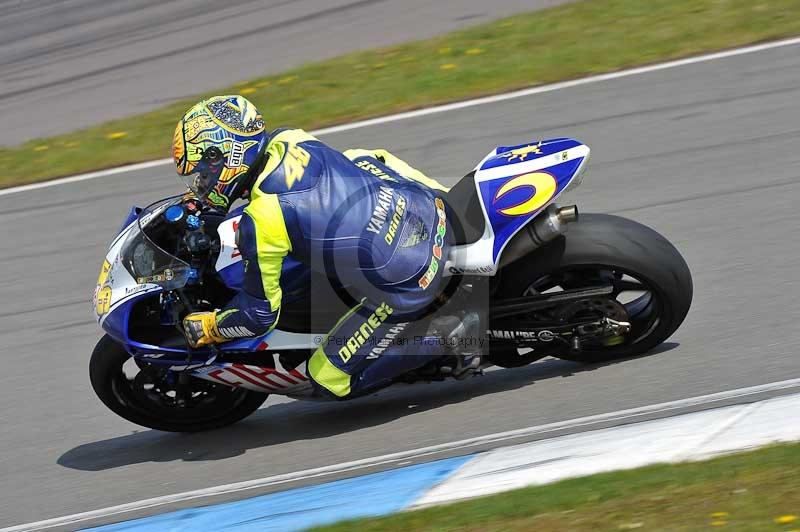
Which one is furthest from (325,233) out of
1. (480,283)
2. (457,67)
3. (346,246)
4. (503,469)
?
(457,67)

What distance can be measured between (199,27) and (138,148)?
4014 millimetres

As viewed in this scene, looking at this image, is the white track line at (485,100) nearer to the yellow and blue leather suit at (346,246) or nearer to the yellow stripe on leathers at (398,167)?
the yellow stripe on leathers at (398,167)

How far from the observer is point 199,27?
1366cm

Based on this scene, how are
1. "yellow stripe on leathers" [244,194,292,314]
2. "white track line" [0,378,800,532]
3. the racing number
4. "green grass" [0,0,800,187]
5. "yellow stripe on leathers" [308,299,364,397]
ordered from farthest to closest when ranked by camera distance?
"green grass" [0,0,800,187] → "yellow stripe on leathers" [308,299,364,397] → "white track line" [0,378,800,532] → the racing number → "yellow stripe on leathers" [244,194,292,314]

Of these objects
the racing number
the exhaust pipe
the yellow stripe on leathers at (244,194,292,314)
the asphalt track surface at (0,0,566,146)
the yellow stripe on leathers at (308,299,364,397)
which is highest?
the asphalt track surface at (0,0,566,146)

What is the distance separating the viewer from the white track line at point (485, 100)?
9.67 meters

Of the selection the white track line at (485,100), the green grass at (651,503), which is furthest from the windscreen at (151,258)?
the white track line at (485,100)

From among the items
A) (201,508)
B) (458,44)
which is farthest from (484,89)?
(201,508)

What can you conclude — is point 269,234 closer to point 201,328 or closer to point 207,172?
point 207,172

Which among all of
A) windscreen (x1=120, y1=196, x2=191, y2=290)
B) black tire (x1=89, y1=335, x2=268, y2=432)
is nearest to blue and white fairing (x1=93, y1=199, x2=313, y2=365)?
windscreen (x1=120, y1=196, x2=191, y2=290)

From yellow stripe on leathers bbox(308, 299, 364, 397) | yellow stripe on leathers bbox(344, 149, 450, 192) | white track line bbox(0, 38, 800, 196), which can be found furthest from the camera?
white track line bbox(0, 38, 800, 196)

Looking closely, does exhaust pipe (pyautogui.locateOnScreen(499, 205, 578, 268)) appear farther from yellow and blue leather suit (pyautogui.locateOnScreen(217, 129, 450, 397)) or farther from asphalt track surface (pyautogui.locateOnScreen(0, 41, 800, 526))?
asphalt track surface (pyautogui.locateOnScreen(0, 41, 800, 526))

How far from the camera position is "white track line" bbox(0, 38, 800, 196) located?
9672 millimetres

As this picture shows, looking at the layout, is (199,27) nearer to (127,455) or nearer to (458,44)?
(458,44)
